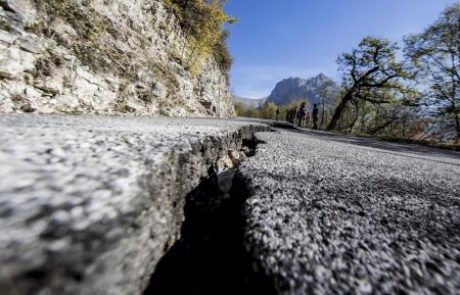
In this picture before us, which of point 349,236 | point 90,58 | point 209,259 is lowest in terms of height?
point 209,259

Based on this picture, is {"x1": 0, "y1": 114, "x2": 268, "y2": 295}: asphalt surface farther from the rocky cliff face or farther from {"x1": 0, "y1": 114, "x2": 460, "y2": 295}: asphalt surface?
the rocky cliff face

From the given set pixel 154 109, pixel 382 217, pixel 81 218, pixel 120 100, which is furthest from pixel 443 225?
pixel 154 109

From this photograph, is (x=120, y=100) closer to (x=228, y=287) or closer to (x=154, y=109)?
(x=154, y=109)

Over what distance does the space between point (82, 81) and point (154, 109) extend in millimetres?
1871

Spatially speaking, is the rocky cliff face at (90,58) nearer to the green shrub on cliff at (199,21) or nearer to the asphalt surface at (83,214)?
the green shrub on cliff at (199,21)

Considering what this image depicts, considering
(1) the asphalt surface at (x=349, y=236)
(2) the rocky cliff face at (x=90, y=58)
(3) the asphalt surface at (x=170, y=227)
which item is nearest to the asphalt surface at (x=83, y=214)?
(3) the asphalt surface at (x=170, y=227)

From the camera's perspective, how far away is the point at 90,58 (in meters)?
3.79

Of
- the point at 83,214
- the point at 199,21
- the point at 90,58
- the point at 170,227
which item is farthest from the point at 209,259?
the point at 199,21

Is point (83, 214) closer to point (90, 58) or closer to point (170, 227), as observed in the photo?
point (170, 227)

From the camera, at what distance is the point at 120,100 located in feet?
14.1

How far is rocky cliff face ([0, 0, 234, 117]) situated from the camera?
9.11ft

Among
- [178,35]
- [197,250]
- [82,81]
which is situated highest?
[178,35]

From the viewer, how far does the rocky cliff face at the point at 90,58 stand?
9.11 feet

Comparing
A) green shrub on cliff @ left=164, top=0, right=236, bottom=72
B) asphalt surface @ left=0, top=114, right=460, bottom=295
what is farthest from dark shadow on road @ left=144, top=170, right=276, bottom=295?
green shrub on cliff @ left=164, top=0, right=236, bottom=72
